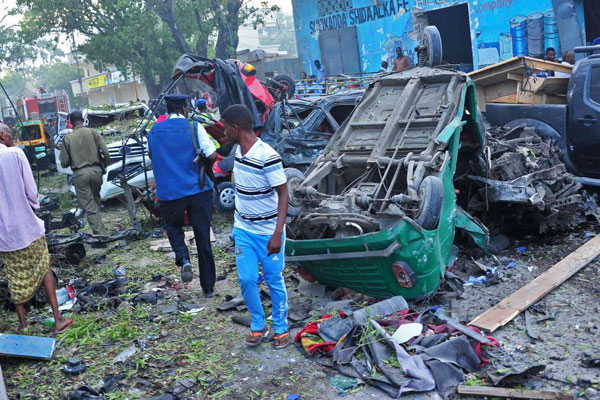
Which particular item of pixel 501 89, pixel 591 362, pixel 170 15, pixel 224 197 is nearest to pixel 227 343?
pixel 591 362

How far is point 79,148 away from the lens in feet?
26.6

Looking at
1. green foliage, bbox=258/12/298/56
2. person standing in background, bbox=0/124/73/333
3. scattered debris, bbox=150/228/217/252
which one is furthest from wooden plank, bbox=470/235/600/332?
green foliage, bbox=258/12/298/56

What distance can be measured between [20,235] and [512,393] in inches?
163

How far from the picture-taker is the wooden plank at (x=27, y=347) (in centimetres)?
442

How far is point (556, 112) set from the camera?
743 centimetres

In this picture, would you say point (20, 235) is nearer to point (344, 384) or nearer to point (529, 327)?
point (344, 384)

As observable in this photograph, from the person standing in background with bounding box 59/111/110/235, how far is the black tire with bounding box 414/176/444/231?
5262 millimetres

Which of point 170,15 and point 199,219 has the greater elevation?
Answer: point 170,15

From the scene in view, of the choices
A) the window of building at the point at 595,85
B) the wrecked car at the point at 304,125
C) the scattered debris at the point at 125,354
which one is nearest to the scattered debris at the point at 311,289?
the scattered debris at the point at 125,354

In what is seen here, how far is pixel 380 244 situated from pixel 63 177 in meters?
15.3

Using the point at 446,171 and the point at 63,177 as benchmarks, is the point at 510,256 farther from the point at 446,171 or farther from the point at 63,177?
the point at 63,177

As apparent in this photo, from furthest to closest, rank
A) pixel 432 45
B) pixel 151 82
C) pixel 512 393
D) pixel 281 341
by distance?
1. pixel 151 82
2. pixel 432 45
3. pixel 281 341
4. pixel 512 393

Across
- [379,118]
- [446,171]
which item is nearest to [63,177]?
[379,118]

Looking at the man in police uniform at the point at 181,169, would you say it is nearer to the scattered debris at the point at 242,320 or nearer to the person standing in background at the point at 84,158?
the scattered debris at the point at 242,320
